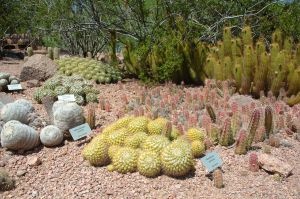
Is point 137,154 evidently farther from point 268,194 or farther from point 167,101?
point 167,101

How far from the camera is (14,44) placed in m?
15.0

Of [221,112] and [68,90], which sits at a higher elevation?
[68,90]

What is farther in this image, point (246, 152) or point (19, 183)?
point (246, 152)

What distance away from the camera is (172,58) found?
7.94m

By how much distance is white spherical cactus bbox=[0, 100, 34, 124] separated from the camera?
489 cm

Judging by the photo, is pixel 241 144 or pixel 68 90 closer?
pixel 241 144

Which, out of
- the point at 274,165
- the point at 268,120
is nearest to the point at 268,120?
the point at 268,120

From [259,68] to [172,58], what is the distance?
67.3 inches

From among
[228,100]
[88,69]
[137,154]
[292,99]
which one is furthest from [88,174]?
[88,69]

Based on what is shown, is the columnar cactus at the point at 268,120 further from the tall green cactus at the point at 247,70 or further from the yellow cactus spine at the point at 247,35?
the yellow cactus spine at the point at 247,35

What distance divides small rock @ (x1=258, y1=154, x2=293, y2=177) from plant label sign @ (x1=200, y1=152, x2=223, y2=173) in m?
0.49

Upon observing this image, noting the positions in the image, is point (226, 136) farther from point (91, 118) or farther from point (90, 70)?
point (90, 70)

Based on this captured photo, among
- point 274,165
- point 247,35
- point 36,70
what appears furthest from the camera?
point 36,70

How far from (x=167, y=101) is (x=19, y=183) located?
2959mm
